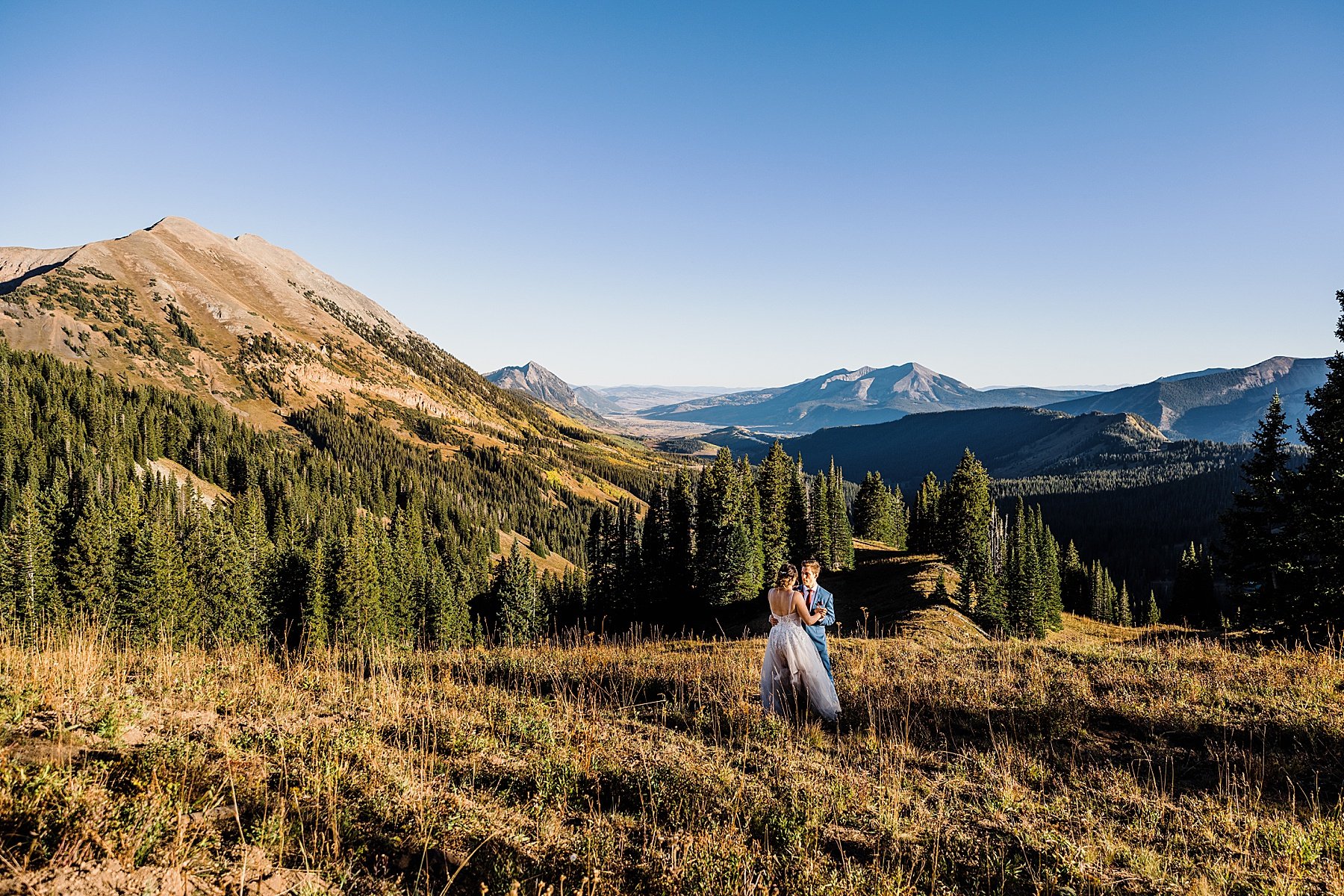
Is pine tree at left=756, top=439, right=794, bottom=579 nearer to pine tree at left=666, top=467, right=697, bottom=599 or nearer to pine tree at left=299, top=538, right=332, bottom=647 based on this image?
pine tree at left=666, top=467, right=697, bottom=599

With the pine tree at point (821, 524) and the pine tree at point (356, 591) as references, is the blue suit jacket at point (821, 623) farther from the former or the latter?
the pine tree at point (821, 524)

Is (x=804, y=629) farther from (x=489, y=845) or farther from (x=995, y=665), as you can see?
(x=489, y=845)

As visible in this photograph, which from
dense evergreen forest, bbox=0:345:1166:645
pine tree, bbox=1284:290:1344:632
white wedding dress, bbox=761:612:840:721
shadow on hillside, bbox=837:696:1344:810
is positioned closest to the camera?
shadow on hillside, bbox=837:696:1344:810

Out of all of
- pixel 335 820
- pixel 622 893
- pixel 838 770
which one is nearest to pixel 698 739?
pixel 838 770

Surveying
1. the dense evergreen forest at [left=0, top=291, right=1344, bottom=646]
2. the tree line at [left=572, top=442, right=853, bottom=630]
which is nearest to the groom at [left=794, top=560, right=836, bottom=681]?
the dense evergreen forest at [left=0, top=291, right=1344, bottom=646]

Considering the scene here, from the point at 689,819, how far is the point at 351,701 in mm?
5495

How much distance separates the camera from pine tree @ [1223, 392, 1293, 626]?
1920 cm

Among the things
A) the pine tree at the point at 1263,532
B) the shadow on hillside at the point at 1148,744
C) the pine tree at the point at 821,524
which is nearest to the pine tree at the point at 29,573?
the shadow on hillside at the point at 1148,744

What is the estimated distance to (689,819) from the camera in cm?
562

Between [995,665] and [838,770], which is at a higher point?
[838,770]

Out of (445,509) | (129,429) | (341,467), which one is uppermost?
(129,429)

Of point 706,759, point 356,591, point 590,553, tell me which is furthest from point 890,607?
point 590,553

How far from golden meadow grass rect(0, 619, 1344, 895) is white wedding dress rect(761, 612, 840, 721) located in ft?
1.02

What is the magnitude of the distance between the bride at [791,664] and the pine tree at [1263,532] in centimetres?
1956
